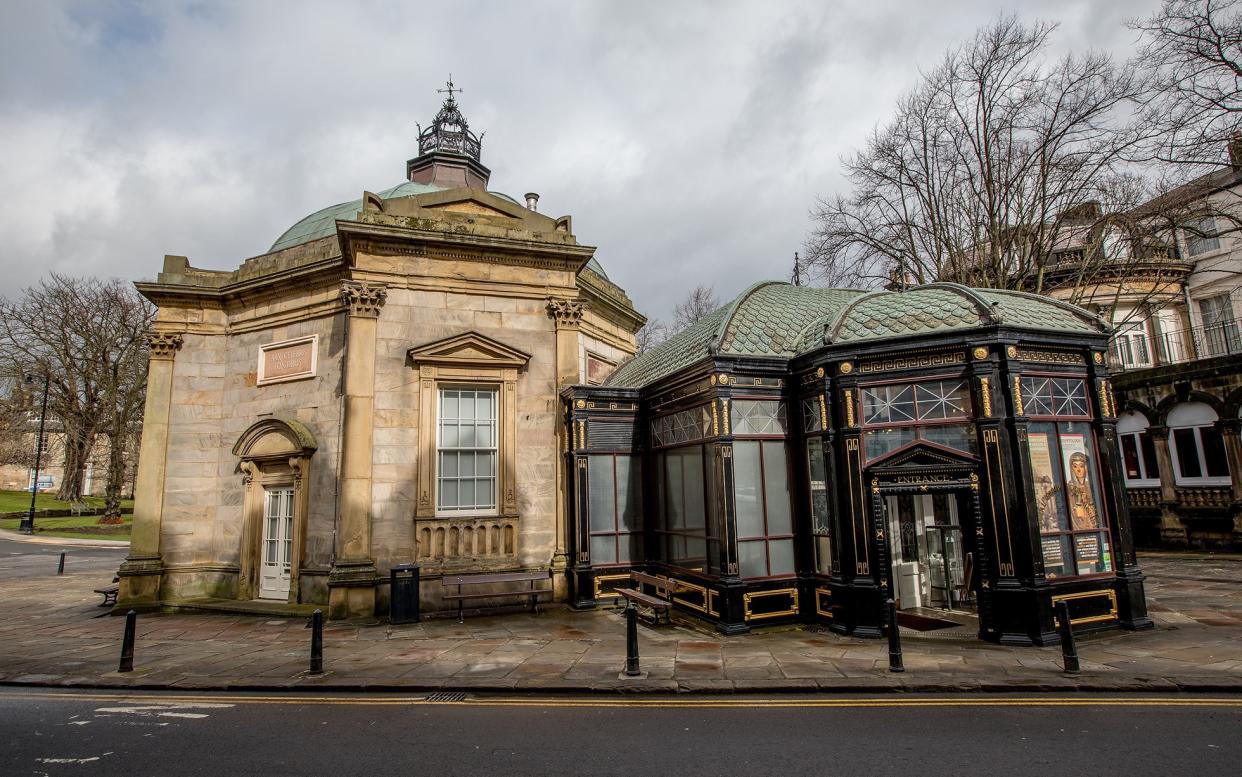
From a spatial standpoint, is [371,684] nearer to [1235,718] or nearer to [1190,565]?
[1235,718]

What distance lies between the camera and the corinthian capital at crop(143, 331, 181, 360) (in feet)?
47.7

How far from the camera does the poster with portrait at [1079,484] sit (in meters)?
9.27

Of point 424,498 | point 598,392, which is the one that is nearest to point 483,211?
point 598,392

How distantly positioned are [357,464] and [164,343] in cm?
645

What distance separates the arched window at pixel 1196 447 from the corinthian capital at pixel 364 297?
24.3 metres

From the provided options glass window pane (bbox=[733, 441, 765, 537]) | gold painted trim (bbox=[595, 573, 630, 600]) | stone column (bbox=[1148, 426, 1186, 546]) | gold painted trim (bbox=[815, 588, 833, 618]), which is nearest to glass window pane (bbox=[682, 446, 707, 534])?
glass window pane (bbox=[733, 441, 765, 537])

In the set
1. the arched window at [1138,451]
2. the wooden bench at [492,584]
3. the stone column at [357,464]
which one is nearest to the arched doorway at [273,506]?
the stone column at [357,464]

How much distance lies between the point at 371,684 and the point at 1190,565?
20390mm

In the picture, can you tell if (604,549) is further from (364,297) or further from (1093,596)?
(1093,596)

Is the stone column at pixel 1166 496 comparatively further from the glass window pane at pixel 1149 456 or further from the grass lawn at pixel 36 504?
the grass lawn at pixel 36 504

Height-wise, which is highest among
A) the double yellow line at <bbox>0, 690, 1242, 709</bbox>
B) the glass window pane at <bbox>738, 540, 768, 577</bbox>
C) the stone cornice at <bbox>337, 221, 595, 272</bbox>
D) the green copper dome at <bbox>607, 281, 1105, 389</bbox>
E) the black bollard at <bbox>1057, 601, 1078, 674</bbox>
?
the stone cornice at <bbox>337, 221, 595, 272</bbox>

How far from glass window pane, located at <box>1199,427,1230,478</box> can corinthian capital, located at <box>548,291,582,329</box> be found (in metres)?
20.2

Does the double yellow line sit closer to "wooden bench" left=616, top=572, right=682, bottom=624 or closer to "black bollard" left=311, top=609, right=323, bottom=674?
"black bollard" left=311, top=609, right=323, bottom=674

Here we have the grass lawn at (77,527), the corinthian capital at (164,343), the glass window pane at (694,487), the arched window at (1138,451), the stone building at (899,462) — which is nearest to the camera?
the stone building at (899,462)
